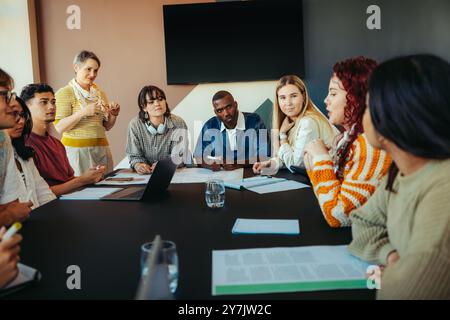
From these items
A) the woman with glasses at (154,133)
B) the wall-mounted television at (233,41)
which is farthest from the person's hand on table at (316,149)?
the wall-mounted television at (233,41)

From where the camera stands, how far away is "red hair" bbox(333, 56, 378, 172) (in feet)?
4.59

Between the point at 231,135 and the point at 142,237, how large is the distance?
204 centimetres

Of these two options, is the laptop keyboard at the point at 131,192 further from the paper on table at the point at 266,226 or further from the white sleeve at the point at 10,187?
the paper on table at the point at 266,226

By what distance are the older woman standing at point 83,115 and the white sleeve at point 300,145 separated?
1511 millimetres

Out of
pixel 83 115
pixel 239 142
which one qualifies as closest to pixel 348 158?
pixel 239 142

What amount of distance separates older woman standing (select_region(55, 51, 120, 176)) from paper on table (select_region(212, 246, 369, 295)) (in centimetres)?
247

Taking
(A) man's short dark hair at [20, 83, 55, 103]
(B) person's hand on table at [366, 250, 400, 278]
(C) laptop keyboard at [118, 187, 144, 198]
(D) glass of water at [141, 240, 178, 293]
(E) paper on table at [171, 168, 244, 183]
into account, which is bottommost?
(E) paper on table at [171, 168, 244, 183]

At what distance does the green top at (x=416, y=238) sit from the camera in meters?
0.64

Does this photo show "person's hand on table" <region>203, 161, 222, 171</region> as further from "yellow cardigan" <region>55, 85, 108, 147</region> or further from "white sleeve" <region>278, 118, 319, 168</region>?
"yellow cardigan" <region>55, 85, 108, 147</region>

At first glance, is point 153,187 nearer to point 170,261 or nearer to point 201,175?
point 201,175

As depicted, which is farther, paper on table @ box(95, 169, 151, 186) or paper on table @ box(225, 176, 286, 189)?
paper on table @ box(95, 169, 151, 186)

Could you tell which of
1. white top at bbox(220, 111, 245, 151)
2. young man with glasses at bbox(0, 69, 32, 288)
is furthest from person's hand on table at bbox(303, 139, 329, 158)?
white top at bbox(220, 111, 245, 151)

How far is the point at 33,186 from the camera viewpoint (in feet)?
5.94
